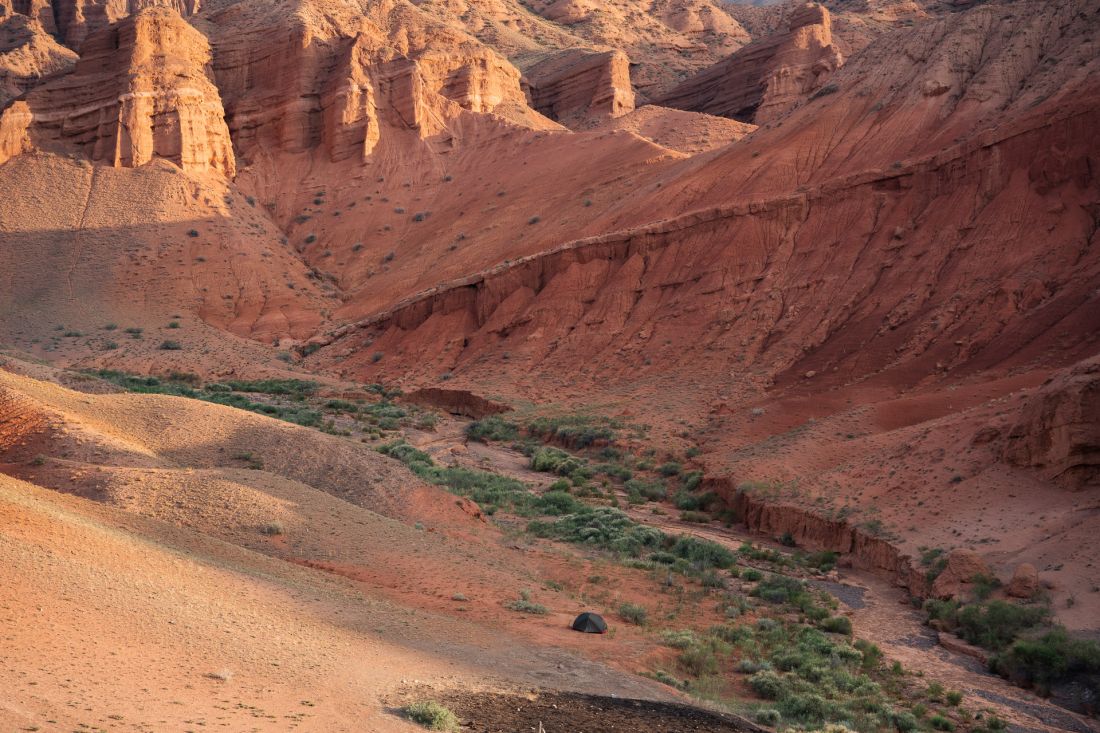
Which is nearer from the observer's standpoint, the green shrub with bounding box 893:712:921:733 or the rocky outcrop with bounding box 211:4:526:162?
the green shrub with bounding box 893:712:921:733

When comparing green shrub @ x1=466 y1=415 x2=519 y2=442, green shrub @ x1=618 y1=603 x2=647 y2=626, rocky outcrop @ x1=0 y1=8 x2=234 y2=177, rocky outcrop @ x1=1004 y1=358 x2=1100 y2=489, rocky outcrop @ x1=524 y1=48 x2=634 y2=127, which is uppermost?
rocky outcrop @ x1=524 y1=48 x2=634 y2=127

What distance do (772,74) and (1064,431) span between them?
56.7 meters

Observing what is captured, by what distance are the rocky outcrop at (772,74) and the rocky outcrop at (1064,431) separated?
50103mm

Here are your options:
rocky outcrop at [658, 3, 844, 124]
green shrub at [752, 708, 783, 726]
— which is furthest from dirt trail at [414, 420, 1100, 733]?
rocky outcrop at [658, 3, 844, 124]

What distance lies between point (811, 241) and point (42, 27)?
75.4 m

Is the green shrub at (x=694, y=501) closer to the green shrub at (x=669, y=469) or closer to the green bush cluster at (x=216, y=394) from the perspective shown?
the green shrub at (x=669, y=469)

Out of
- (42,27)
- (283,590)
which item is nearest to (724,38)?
(42,27)

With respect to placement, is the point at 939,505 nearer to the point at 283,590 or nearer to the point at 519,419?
the point at 283,590

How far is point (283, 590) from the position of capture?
12.2 meters

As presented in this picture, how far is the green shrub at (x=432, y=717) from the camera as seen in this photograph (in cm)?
882

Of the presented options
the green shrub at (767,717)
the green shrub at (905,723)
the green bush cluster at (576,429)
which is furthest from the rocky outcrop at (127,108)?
the green shrub at (905,723)

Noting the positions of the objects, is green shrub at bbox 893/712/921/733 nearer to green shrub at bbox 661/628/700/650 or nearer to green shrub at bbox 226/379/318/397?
green shrub at bbox 661/628/700/650

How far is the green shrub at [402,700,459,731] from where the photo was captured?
28.9 feet

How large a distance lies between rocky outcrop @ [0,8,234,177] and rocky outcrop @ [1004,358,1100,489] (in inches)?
1887
